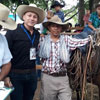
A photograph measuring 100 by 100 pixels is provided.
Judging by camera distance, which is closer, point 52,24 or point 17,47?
point 17,47

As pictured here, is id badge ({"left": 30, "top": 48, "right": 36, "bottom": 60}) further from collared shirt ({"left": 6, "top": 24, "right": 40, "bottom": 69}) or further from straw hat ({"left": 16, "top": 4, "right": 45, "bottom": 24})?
straw hat ({"left": 16, "top": 4, "right": 45, "bottom": 24})

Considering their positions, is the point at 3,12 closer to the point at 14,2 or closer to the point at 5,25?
the point at 5,25

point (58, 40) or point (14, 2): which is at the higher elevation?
point (14, 2)

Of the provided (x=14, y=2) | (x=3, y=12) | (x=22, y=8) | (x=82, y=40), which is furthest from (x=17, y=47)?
(x=14, y=2)

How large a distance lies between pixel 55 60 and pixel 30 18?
0.66 metres

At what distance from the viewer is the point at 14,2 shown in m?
4.80

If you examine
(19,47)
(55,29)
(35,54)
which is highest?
(55,29)

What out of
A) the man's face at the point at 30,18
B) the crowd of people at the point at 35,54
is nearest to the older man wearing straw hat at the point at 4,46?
the crowd of people at the point at 35,54

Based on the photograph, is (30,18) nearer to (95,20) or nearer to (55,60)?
(55,60)

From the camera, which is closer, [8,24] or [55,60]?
[8,24]

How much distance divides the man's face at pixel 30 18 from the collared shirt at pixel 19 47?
0.41ft

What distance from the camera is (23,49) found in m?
2.88

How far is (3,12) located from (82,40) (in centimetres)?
135

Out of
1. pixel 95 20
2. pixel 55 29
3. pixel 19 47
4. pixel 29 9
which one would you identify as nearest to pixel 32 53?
pixel 19 47
